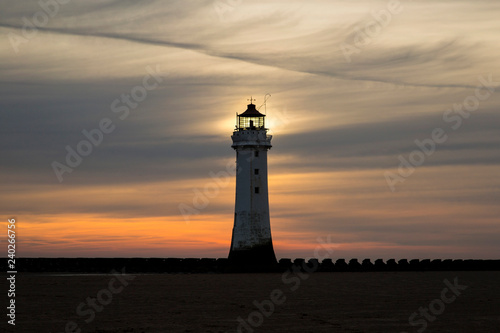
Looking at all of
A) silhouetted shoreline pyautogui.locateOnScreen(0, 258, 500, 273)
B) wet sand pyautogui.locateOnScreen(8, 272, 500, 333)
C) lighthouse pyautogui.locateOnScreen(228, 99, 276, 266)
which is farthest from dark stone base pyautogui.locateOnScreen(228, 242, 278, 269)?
wet sand pyautogui.locateOnScreen(8, 272, 500, 333)

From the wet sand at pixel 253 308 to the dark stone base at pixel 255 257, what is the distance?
1272 cm

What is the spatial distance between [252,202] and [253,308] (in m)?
23.7

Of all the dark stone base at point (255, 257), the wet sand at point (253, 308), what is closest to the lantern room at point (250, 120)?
the dark stone base at point (255, 257)

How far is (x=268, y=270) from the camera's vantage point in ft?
162

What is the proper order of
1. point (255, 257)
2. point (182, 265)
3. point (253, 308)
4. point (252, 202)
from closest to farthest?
point (253, 308) → point (252, 202) → point (255, 257) → point (182, 265)

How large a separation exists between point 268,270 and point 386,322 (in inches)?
1092

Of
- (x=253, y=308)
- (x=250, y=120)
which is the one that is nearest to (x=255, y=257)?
(x=250, y=120)

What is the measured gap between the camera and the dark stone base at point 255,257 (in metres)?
49.1

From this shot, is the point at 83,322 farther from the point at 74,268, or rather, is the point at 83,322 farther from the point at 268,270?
the point at 74,268

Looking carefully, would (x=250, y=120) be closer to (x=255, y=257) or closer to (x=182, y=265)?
(x=255, y=257)

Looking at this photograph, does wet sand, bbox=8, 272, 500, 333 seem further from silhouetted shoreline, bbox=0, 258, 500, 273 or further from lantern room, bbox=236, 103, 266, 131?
silhouetted shoreline, bbox=0, 258, 500, 273

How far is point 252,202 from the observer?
48844 millimetres

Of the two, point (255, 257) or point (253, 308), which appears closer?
point (253, 308)

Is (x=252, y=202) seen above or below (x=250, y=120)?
below
